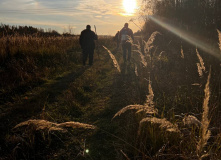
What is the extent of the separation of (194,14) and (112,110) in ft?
26.1

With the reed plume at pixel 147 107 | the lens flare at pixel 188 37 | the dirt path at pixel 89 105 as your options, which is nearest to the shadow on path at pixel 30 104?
the dirt path at pixel 89 105

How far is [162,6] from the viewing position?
489 inches

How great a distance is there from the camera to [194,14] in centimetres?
930

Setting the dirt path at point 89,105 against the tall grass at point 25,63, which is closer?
the dirt path at point 89,105

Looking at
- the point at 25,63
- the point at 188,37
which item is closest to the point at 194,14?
the point at 188,37

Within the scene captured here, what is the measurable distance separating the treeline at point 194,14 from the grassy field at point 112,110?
4.04 feet

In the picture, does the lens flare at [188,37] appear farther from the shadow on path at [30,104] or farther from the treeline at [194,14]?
the shadow on path at [30,104]

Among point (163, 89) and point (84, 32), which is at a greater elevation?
point (84, 32)

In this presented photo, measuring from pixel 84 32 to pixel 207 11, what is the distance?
238 inches

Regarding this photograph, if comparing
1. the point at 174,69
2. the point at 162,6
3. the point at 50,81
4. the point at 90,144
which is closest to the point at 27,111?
the point at 90,144

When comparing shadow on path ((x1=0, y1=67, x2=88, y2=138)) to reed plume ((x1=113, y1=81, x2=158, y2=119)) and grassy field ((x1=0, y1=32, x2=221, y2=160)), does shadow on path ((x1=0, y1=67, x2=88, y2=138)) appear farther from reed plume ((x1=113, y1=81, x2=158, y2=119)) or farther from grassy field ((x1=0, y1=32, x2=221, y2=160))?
reed plume ((x1=113, y1=81, x2=158, y2=119))

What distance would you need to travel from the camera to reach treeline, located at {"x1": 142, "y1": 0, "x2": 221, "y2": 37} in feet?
26.1

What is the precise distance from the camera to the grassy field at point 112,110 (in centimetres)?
191

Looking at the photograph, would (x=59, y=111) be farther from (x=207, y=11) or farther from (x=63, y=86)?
(x=207, y=11)
